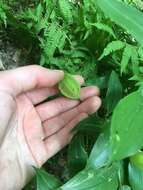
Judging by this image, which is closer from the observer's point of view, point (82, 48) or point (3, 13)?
point (3, 13)

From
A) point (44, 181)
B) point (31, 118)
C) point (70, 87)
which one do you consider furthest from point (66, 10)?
point (44, 181)

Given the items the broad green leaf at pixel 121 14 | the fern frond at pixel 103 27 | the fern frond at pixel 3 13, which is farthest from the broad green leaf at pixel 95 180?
the fern frond at pixel 3 13

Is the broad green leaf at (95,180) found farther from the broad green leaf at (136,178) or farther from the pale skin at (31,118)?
the pale skin at (31,118)

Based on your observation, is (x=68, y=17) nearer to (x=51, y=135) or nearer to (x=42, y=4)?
(x=42, y=4)

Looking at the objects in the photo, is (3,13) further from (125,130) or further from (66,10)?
(125,130)

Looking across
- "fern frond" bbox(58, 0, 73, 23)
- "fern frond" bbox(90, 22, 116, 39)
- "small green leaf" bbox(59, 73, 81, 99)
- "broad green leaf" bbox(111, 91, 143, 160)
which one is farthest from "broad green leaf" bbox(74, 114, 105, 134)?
"broad green leaf" bbox(111, 91, 143, 160)

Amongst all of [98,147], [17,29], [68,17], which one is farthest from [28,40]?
[98,147]
